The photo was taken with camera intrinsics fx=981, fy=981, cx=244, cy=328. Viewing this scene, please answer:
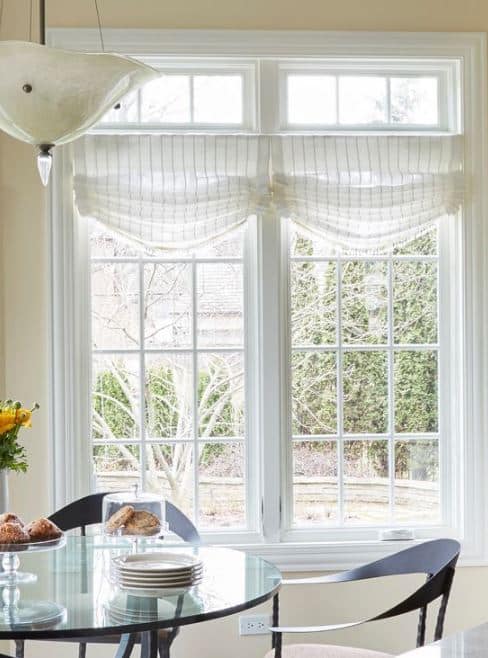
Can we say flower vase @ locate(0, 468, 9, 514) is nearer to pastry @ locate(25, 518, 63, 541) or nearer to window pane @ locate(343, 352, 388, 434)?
pastry @ locate(25, 518, 63, 541)

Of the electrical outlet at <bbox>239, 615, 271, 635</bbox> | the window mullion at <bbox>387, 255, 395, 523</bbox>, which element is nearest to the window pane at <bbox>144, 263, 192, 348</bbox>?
the window mullion at <bbox>387, 255, 395, 523</bbox>

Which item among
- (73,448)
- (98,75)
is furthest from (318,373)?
(98,75)

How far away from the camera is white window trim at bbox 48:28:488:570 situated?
12.3ft

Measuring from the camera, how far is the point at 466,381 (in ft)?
12.8

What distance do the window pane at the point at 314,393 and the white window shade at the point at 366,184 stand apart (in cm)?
47

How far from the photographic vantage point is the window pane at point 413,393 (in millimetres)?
3994

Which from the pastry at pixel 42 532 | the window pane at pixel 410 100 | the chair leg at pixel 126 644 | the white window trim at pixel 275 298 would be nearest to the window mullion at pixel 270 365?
the white window trim at pixel 275 298

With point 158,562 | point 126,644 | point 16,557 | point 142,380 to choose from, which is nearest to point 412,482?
point 142,380

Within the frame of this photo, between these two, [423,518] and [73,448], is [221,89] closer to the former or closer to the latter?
[73,448]

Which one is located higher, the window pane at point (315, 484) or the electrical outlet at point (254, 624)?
the window pane at point (315, 484)

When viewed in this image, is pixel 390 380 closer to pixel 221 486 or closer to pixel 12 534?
pixel 221 486

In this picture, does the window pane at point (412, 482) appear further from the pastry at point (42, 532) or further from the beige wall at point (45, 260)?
the pastry at point (42, 532)

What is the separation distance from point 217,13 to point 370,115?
2.39 feet

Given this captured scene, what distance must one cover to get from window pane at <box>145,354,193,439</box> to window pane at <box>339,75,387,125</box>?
1173 mm
